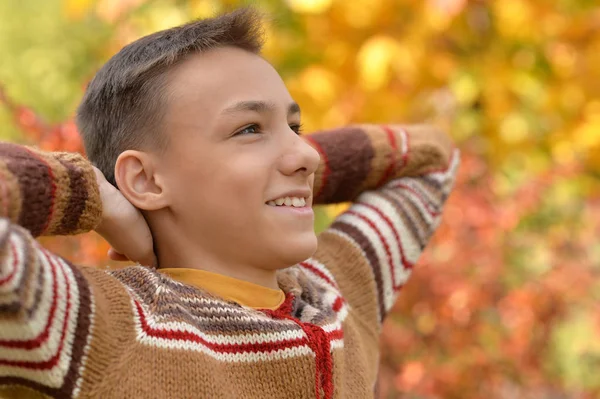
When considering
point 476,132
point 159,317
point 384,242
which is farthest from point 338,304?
point 476,132

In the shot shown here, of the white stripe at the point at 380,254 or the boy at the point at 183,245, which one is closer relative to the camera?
the boy at the point at 183,245

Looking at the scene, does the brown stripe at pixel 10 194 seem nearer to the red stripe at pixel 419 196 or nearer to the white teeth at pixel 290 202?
the white teeth at pixel 290 202

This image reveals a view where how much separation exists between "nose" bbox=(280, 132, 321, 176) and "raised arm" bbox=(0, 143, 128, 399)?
1.08ft

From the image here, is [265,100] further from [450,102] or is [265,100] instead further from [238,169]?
[450,102]

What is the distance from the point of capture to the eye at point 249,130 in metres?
1.44

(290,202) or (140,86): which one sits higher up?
(140,86)

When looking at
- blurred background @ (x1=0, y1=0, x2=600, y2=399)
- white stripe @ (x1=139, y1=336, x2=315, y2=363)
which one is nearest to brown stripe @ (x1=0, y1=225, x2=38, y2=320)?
white stripe @ (x1=139, y1=336, x2=315, y2=363)

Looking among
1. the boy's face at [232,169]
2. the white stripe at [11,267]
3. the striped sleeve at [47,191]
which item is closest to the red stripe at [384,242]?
the boy's face at [232,169]

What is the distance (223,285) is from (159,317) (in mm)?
172

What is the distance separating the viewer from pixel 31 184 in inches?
46.3

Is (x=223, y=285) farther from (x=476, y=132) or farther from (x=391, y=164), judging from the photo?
(x=476, y=132)

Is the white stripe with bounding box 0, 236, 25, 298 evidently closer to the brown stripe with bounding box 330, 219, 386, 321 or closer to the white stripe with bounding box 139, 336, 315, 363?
the white stripe with bounding box 139, 336, 315, 363

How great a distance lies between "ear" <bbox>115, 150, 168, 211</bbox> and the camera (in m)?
1.44

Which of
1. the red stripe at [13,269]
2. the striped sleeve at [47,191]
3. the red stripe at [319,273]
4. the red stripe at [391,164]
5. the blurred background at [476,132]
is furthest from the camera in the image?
the blurred background at [476,132]
